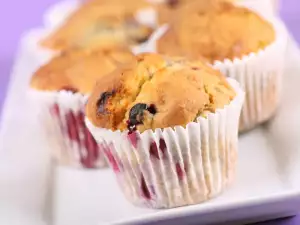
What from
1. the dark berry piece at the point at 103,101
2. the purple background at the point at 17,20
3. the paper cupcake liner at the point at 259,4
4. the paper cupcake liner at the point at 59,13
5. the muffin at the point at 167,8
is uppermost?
the dark berry piece at the point at 103,101

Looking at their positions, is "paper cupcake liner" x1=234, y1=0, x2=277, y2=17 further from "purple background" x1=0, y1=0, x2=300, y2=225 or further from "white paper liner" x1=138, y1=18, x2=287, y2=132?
"white paper liner" x1=138, y1=18, x2=287, y2=132

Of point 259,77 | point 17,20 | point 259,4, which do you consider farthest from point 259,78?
point 17,20

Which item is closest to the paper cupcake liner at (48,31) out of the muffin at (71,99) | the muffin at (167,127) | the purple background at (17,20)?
the purple background at (17,20)

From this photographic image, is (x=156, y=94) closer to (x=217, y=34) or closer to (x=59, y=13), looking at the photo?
(x=217, y=34)

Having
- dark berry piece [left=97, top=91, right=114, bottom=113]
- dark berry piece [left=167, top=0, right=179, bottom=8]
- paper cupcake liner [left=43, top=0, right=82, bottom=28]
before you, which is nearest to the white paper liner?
dark berry piece [left=97, top=91, right=114, bottom=113]

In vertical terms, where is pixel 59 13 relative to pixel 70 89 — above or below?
below

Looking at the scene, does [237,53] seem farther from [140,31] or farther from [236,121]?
[140,31]

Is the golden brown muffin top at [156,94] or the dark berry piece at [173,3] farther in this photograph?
the dark berry piece at [173,3]

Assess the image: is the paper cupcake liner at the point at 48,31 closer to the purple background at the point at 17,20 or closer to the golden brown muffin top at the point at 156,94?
the purple background at the point at 17,20
